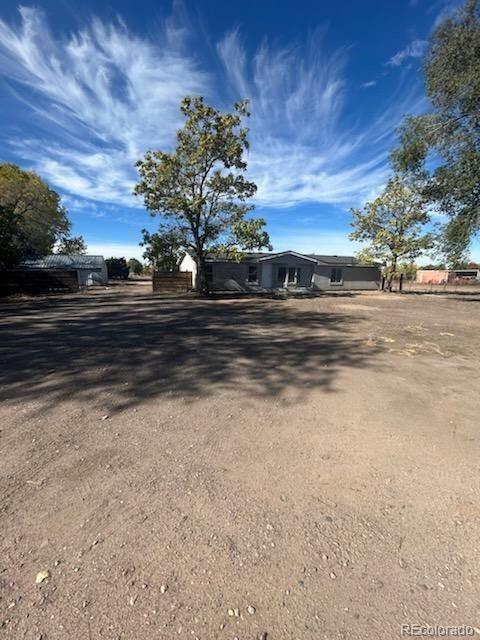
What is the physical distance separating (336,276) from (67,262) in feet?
96.5

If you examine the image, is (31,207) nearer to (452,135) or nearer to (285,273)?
(285,273)

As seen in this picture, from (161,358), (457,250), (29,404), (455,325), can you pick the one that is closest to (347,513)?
(29,404)

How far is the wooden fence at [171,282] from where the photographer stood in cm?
2289

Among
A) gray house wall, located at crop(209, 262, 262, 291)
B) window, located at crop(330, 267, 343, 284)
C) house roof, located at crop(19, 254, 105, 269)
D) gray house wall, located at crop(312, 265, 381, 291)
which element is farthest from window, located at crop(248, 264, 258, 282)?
house roof, located at crop(19, 254, 105, 269)

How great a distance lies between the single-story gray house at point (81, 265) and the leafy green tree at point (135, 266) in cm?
3350

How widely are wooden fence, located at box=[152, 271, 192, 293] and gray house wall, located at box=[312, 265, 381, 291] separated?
1100 cm

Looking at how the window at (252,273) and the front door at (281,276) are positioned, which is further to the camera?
the front door at (281,276)

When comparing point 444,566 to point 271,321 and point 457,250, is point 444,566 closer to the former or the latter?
point 271,321

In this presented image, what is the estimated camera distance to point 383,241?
79.4 ft

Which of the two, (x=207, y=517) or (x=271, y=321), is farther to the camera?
(x=271, y=321)

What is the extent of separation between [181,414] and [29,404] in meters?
1.81

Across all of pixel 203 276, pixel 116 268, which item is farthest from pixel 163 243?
pixel 116 268
